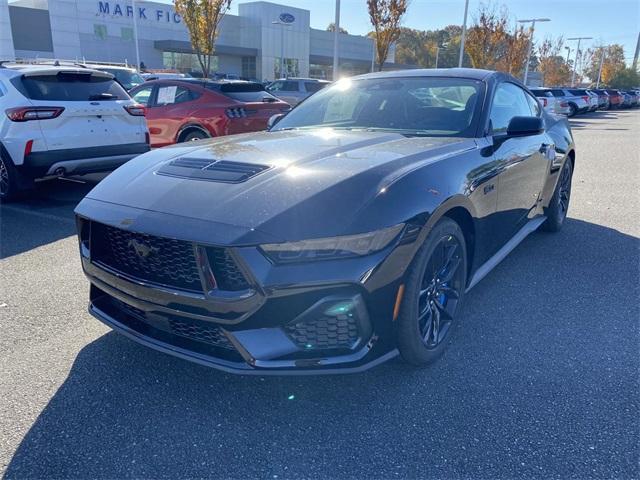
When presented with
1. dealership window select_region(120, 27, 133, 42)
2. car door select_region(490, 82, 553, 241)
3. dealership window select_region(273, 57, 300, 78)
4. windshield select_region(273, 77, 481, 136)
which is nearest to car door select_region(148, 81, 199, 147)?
windshield select_region(273, 77, 481, 136)

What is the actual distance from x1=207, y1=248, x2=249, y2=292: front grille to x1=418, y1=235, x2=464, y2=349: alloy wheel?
910 millimetres

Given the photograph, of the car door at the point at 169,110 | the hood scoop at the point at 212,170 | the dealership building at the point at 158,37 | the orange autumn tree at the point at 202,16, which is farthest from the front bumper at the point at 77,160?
the dealership building at the point at 158,37

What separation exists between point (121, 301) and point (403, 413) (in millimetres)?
1508

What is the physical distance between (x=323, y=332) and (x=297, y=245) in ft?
1.31

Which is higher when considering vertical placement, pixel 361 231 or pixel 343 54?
pixel 343 54

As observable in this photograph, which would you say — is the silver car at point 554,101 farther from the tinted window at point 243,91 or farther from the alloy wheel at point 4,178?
the alloy wheel at point 4,178

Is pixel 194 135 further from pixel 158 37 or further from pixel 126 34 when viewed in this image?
pixel 158 37

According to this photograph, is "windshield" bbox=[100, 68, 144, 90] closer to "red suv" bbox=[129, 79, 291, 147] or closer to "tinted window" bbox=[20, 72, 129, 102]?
"red suv" bbox=[129, 79, 291, 147]

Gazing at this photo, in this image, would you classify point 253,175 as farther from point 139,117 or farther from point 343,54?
point 343,54

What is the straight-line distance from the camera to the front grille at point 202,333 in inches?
86.0

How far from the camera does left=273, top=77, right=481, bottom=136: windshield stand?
343 cm

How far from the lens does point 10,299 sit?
139 inches

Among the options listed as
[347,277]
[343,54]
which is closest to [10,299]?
[347,277]

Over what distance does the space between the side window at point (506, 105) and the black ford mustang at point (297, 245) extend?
26 cm
